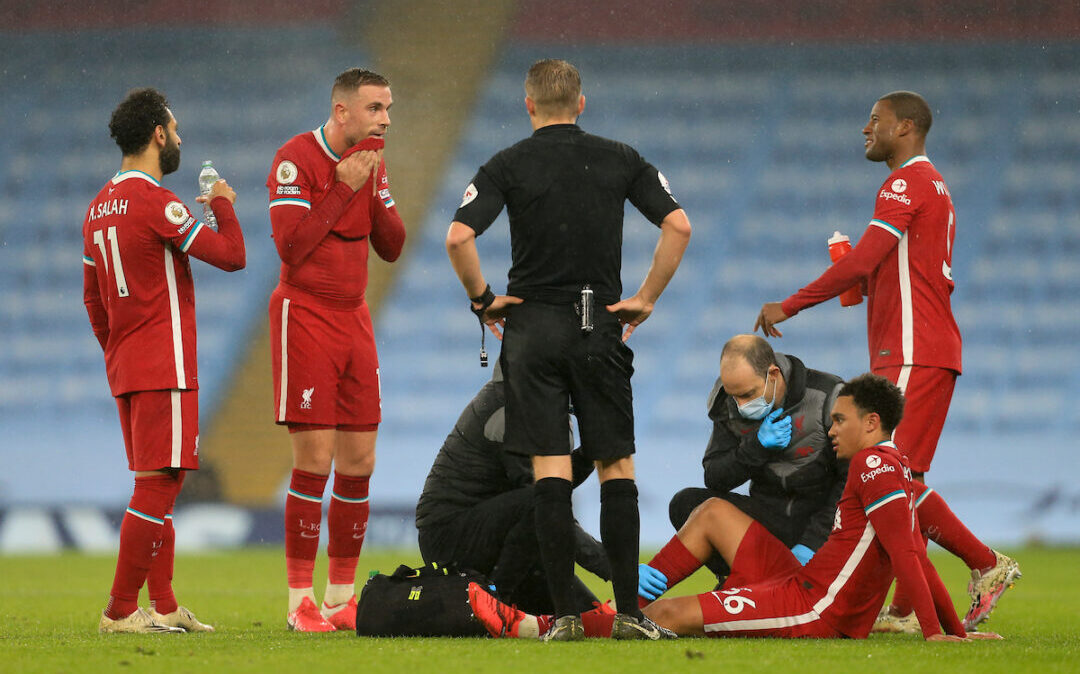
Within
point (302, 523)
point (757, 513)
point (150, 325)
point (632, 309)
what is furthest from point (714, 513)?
→ point (150, 325)

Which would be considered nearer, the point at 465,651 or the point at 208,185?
the point at 465,651

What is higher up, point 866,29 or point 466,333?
point 866,29

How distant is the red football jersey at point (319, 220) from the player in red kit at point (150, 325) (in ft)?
0.64

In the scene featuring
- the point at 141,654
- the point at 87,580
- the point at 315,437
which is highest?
the point at 315,437

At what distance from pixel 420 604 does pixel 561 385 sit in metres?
0.87

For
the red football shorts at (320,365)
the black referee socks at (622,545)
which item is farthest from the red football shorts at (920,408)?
the red football shorts at (320,365)

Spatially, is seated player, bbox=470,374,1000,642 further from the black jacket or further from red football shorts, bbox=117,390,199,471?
red football shorts, bbox=117,390,199,471

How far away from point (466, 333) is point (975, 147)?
542 cm

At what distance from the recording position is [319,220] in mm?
4941

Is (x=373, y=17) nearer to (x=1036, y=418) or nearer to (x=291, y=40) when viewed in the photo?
(x=291, y=40)

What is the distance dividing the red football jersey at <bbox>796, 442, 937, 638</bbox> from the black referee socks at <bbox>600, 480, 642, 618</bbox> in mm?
589

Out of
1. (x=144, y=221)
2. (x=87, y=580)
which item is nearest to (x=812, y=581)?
(x=144, y=221)

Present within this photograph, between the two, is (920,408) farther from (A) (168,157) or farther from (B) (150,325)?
(A) (168,157)

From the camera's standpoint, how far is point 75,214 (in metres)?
13.7
